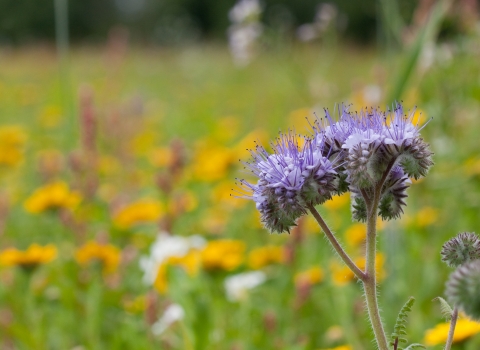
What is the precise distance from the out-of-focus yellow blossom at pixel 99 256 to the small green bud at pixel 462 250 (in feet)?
5.25

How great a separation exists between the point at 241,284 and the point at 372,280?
139cm

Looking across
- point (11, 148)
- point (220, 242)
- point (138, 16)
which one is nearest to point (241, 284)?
point (220, 242)

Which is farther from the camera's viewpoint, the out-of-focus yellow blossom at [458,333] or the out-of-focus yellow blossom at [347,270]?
the out-of-focus yellow blossom at [347,270]

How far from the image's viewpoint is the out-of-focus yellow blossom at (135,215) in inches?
108

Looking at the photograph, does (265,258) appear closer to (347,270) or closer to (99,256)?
(347,270)

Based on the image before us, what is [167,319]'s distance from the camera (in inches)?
84.0

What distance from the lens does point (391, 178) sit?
106cm

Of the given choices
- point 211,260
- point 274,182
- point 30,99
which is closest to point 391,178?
point 274,182

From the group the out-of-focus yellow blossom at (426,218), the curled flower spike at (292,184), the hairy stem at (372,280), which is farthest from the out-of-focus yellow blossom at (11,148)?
the hairy stem at (372,280)

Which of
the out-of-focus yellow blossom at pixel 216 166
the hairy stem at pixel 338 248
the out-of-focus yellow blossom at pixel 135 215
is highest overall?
the out-of-focus yellow blossom at pixel 216 166

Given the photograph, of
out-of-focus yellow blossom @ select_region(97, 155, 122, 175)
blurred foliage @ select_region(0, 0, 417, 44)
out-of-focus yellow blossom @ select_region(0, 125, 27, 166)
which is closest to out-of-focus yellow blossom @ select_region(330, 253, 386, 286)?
out-of-focus yellow blossom @ select_region(97, 155, 122, 175)

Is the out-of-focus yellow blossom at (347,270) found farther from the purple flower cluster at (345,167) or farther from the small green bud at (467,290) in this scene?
the small green bud at (467,290)

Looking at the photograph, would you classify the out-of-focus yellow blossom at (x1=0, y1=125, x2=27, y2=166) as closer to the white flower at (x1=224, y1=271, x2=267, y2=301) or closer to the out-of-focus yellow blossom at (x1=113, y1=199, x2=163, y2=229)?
the out-of-focus yellow blossom at (x1=113, y1=199, x2=163, y2=229)

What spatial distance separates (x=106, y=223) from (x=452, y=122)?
185 cm
